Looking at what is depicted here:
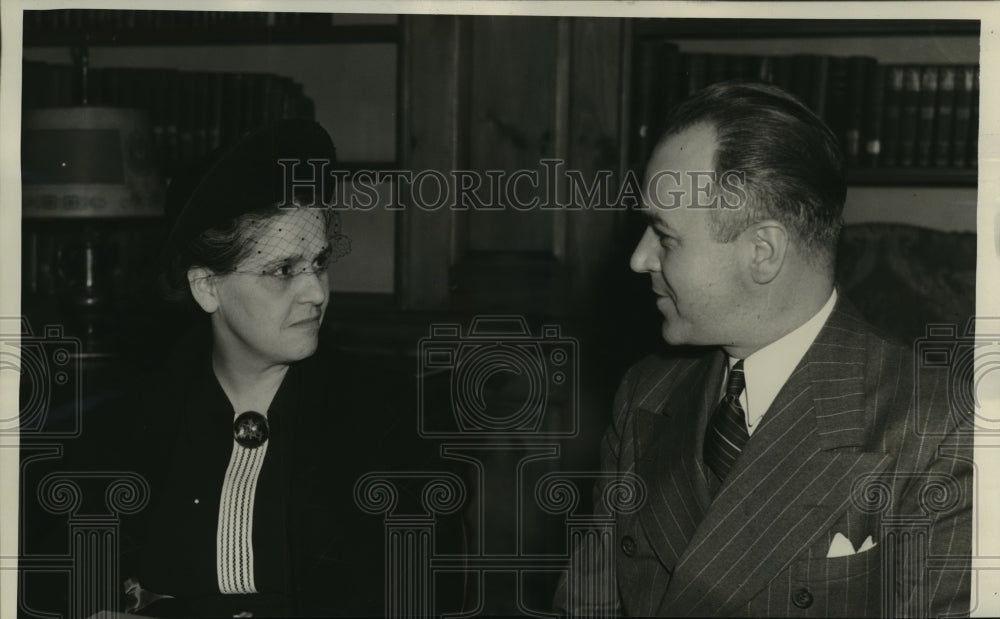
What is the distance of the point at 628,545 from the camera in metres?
1.57

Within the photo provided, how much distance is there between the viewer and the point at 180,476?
1494 mm

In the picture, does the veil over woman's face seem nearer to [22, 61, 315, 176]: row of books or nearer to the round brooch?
the round brooch

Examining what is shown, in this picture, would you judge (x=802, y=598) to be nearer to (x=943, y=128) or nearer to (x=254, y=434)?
(x=254, y=434)

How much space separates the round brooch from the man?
59 centimetres

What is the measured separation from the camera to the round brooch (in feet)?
4.90

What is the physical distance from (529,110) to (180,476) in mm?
1409

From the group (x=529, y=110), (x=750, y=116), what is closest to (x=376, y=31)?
(x=529, y=110)

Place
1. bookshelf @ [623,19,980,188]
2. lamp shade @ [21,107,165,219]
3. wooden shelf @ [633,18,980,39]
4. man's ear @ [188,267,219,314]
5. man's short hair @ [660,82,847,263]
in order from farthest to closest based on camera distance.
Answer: bookshelf @ [623,19,980,188], wooden shelf @ [633,18,980,39], lamp shade @ [21,107,165,219], man's ear @ [188,267,219,314], man's short hair @ [660,82,847,263]

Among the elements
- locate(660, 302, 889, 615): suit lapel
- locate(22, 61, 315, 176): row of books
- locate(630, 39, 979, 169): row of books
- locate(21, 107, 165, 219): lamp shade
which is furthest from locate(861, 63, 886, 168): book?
locate(21, 107, 165, 219): lamp shade

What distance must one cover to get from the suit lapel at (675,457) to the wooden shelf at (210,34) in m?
1.38

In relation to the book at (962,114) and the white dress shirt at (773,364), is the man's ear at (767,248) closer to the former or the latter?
the white dress shirt at (773,364)

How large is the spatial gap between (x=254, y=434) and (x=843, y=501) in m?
0.83

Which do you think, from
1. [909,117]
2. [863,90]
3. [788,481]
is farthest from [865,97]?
[788,481]

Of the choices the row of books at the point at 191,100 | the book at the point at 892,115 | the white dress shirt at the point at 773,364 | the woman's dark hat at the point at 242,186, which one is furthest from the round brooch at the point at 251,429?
the book at the point at 892,115
